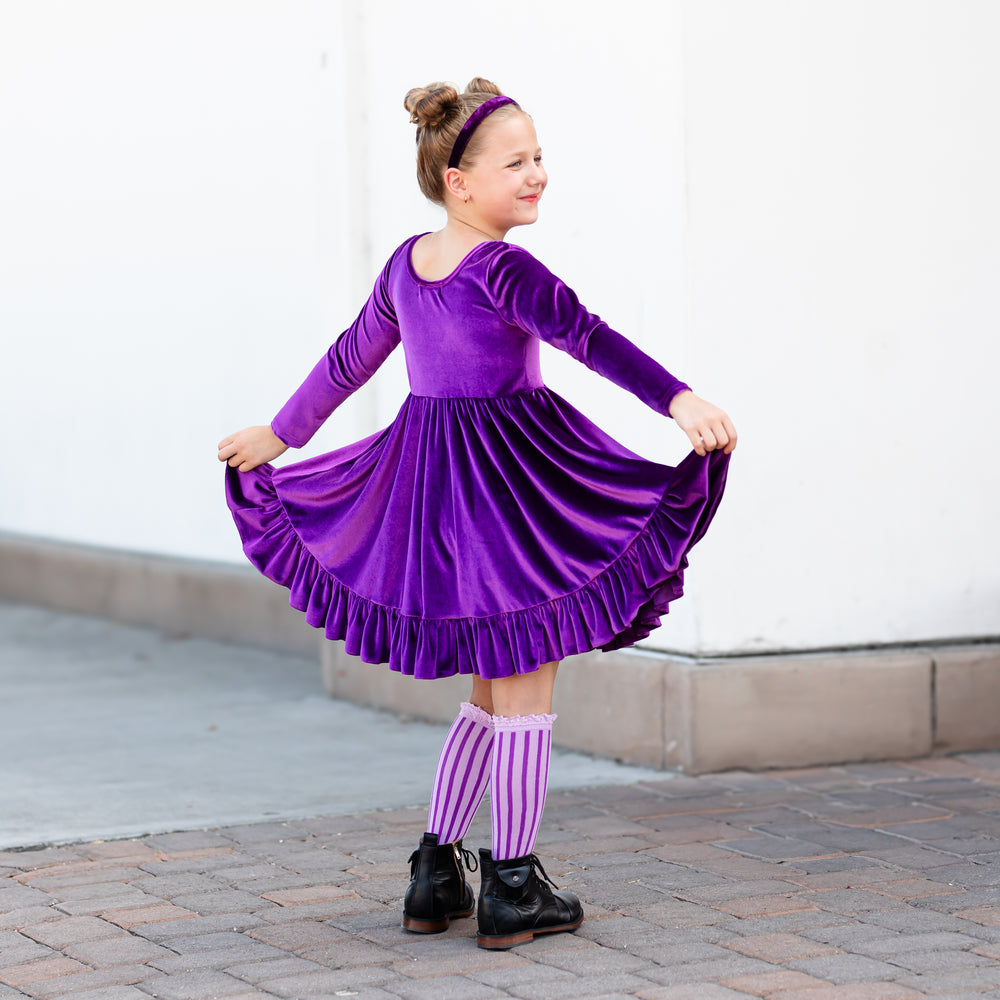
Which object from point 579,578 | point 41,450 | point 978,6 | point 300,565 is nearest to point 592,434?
point 579,578

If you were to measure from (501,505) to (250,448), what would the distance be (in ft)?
2.13

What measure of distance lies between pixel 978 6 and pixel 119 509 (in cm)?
486

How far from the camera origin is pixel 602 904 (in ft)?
11.7

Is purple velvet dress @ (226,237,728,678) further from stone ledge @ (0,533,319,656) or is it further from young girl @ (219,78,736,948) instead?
stone ledge @ (0,533,319,656)

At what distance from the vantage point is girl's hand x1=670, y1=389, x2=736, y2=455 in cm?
301

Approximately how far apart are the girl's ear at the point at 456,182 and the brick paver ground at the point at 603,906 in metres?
1.45

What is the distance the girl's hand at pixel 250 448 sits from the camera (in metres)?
3.61

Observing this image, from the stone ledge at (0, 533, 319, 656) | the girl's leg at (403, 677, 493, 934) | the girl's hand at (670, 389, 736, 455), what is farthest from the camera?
the stone ledge at (0, 533, 319, 656)

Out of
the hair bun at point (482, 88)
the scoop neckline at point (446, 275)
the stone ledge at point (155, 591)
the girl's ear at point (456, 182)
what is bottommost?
the stone ledge at point (155, 591)

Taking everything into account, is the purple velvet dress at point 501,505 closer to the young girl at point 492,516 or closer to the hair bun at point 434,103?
the young girl at point 492,516

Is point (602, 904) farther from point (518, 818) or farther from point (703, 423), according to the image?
point (703, 423)

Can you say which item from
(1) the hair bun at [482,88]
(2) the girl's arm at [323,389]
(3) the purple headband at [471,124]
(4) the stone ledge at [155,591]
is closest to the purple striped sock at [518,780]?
(2) the girl's arm at [323,389]

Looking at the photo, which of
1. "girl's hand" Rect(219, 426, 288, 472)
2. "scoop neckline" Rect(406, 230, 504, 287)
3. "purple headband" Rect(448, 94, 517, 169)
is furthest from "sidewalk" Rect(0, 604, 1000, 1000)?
"purple headband" Rect(448, 94, 517, 169)

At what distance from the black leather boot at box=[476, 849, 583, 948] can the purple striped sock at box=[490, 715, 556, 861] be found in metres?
0.03
